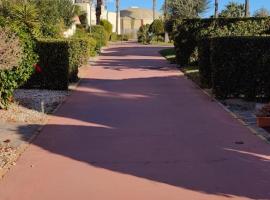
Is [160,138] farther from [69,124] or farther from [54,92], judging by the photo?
[54,92]

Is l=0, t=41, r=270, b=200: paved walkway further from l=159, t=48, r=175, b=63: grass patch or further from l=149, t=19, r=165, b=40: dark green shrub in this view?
l=149, t=19, r=165, b=40: dark green shrub

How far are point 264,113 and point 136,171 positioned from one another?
412 centimetres

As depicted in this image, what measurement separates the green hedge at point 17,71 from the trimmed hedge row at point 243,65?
4.44 metres

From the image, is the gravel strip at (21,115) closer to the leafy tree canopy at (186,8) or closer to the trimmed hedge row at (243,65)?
the trimmed hedge row at (243,65)

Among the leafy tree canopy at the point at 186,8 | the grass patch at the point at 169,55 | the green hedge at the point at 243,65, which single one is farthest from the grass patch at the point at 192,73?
the leafy tree canopy at the point at 186,8

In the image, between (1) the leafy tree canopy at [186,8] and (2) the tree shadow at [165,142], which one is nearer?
(2) the tree shadow at [165,142]

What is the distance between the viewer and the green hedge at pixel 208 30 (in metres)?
23.6

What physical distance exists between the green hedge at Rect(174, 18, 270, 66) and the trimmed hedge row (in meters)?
6.77

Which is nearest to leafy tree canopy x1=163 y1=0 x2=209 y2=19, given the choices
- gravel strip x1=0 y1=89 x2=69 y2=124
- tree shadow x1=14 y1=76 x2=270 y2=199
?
gravel strip x1=0 y1=89 x2=69 y2=124

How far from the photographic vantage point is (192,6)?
65.1 meters

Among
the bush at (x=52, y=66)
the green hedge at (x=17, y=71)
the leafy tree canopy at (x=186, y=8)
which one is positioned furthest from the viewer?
the leafy tree canopy at (x=186, y=8)

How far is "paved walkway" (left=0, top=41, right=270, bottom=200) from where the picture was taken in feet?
24.0

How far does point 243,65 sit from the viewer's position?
14.5 meters

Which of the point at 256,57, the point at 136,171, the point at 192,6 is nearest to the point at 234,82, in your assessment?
the point at 256,57
